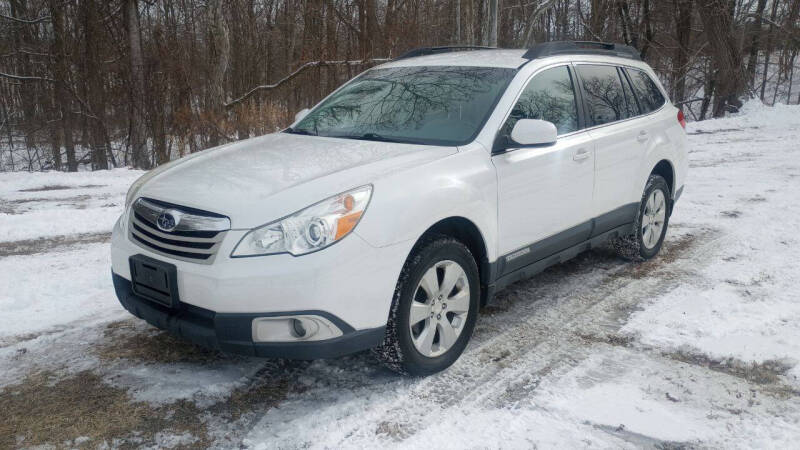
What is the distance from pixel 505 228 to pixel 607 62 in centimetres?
218

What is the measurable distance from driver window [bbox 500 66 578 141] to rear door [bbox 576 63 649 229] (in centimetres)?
19

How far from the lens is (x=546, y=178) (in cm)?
418

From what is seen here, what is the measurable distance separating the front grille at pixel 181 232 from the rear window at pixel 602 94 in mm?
2960

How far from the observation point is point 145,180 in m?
3.78

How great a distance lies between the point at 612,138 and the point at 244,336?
10.7ft

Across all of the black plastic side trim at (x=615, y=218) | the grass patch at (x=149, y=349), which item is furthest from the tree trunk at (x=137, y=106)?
the black plastic side trim at (x=615, y=218)

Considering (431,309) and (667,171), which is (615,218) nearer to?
→ (667,171)

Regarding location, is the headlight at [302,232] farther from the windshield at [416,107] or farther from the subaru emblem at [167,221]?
the windshield at [416,107]

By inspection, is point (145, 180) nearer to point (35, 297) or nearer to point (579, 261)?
point (35, 297)

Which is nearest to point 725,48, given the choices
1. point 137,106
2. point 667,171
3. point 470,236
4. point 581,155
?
point 667,171

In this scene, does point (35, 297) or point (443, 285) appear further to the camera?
point (35, 297)

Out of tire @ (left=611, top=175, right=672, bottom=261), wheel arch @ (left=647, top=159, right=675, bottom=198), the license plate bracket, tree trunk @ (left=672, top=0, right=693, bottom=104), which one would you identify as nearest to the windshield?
the license plate bracket

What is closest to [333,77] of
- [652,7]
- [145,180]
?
[652,7]

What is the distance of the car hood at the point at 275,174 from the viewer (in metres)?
3.04
